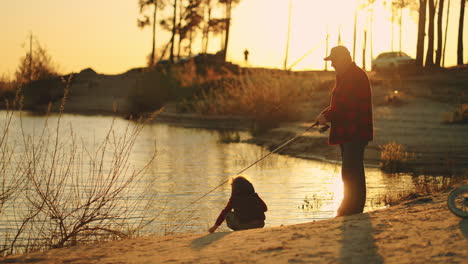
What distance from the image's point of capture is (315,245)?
6500 mm

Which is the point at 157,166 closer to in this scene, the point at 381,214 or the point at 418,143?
the point at 418,143

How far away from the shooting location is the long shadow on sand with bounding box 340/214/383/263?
5961mm

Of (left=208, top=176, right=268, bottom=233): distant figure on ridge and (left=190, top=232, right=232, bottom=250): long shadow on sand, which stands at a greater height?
(left=208, top=176, right=268, bottom=233): distant figure on ridge

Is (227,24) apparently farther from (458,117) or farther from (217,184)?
(217,184)

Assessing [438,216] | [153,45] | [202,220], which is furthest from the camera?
[153,45]

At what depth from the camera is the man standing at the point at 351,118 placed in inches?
316

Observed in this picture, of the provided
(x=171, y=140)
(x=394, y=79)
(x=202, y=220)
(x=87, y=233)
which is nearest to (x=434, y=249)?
(x=87, y=233)

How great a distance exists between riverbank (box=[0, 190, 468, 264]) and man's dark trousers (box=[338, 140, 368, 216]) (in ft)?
1.20

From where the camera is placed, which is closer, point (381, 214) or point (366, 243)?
point (366, 243)

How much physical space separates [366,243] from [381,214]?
1433mm

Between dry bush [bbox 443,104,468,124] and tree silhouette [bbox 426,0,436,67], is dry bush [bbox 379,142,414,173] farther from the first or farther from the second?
tree silhouette [bbox 426,0,436,67]

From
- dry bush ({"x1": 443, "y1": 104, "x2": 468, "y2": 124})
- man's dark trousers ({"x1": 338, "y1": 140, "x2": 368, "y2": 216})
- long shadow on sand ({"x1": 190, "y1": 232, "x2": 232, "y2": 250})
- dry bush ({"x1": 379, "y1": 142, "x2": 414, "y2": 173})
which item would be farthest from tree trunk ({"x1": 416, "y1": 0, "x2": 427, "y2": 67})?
long shadow on sand ({"x1": 190, "y1": 232, "x2": 232, "y2": 250})

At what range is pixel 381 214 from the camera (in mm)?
7832

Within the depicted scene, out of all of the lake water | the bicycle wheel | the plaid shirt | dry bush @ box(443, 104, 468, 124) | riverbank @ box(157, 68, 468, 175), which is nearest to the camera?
the bicycle wheel
